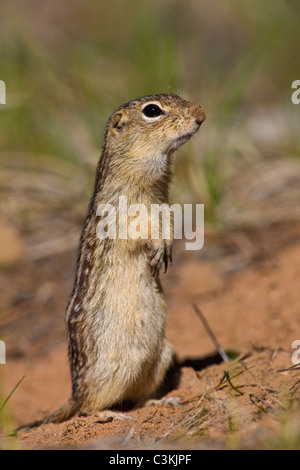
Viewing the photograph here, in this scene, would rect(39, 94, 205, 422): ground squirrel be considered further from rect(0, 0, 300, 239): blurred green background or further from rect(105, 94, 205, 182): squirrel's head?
rect(0, 0, 300, 239): blurred green background

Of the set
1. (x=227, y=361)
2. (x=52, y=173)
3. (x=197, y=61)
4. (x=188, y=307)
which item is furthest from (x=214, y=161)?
(x=197, y=61)

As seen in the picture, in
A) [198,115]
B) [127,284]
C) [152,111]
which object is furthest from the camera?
[152,111]

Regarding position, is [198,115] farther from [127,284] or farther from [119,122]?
[127,284]

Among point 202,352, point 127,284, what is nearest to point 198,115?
point 127,284

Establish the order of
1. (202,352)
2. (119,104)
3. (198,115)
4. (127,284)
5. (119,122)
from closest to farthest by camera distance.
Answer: (127,284) → (198,115) → (119,122) → (202,352) → (119,104)

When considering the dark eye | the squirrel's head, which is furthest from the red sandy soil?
the dark eye

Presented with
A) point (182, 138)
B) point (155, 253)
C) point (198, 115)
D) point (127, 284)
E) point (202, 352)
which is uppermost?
point (198, 115)

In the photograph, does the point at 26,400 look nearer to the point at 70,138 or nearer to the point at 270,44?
the point at 70,138
